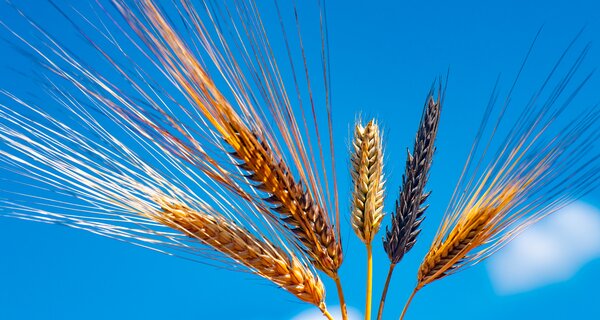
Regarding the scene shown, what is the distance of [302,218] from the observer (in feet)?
6.50

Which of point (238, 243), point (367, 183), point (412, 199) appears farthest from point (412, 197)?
point (238, 243)

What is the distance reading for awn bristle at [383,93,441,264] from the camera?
6.93 ft

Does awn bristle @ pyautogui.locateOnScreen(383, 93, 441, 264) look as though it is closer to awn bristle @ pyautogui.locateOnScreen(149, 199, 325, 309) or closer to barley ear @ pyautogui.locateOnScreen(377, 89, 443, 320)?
barley ear @ pyautogui.locateOnScreen(377, 89, 443, 320)

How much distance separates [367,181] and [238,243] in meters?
0.58

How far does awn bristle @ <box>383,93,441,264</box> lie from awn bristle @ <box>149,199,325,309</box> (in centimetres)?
33

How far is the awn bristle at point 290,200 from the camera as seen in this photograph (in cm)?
185

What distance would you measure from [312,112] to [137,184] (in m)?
0.64

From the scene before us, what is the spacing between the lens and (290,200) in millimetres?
1945

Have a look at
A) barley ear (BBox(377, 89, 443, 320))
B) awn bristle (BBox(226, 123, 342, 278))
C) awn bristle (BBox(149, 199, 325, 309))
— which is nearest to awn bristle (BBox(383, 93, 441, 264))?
barley ear (BBox(377, 89, 443, 320))

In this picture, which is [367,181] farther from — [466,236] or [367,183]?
[466,236]

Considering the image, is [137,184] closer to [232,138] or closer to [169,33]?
[232,138]

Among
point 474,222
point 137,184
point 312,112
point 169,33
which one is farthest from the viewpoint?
point 474,222

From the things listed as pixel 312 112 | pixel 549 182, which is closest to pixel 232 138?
pixel 312 112

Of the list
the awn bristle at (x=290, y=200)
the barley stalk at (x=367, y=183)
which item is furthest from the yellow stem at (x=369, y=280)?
the awn bristle at (x=290, y=200)
